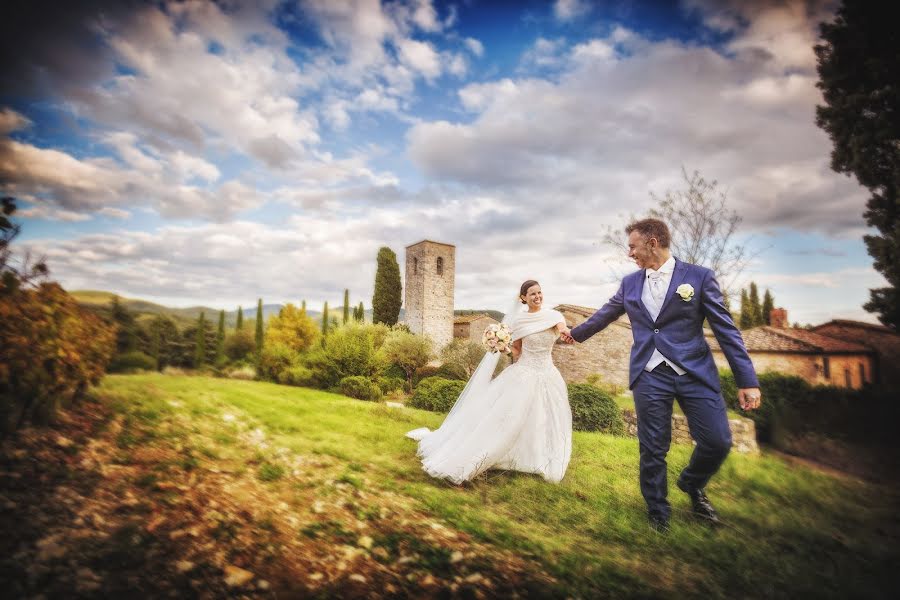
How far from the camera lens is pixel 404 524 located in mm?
3045

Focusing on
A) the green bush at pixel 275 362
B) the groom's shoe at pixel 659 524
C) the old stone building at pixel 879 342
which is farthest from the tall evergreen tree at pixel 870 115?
the green bush at pixel 275 362

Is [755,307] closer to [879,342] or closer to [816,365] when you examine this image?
[879,342]

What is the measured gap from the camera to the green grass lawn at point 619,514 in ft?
9.00

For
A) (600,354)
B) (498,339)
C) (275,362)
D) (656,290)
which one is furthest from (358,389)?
(600,354)

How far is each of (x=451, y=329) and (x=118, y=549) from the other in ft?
116

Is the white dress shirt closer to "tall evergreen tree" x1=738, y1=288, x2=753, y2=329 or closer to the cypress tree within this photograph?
"tall evergreen tree" x1=738, y1=288, x2=753, y2=329

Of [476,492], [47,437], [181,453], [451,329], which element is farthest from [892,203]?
[451,329]

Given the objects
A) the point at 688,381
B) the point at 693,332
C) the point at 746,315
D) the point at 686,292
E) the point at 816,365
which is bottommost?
the point at 816,365

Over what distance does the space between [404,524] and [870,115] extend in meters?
15.3

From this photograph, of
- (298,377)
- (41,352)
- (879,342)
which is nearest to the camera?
(41,352)

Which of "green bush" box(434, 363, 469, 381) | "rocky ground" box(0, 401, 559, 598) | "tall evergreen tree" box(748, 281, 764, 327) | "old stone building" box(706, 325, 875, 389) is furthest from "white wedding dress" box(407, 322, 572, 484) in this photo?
"tall evergreen tree" box(748, 281, 764, 327)

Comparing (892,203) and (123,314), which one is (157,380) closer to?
(123,314)

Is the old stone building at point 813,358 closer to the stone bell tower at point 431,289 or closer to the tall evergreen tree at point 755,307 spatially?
the tall evergreen tree at point 755,307

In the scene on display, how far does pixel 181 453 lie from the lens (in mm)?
3182
